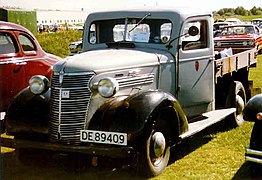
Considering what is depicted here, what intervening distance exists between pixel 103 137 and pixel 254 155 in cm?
146

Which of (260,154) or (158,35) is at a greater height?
(158,35)

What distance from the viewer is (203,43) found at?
627 cm

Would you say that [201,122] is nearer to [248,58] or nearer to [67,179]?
[67,179]

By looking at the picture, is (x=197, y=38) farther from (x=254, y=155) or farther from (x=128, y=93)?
(x=254, y=155)

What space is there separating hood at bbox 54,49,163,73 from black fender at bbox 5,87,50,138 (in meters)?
0.46

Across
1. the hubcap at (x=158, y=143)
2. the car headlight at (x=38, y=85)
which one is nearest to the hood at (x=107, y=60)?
the car headlight at (x=38, y=85)

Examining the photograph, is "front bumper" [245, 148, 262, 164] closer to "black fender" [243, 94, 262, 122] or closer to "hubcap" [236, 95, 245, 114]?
"black fender" [243, 94, 262, 122]

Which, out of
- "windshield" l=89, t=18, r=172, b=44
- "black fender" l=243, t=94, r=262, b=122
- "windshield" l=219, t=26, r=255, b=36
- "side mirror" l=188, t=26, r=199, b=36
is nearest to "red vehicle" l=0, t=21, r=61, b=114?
"windshield" l=89, t=18, r=172, b=44

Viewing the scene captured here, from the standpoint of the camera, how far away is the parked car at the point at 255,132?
4.57m

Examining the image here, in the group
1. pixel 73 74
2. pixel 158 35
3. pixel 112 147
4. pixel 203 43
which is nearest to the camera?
pixel 112 147

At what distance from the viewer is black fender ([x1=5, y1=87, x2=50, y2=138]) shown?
498 cm

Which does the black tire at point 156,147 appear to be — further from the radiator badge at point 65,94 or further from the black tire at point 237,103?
the black tire at point 237,103

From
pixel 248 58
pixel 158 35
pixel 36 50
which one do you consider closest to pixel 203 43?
pixel 158 35

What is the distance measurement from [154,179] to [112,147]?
2.32ft
